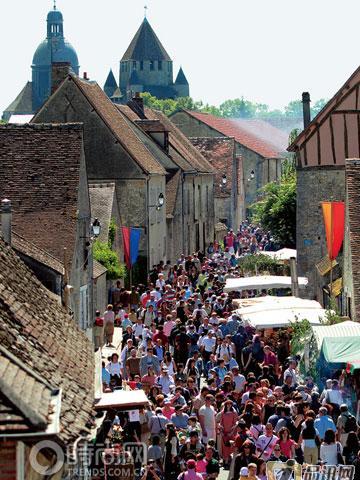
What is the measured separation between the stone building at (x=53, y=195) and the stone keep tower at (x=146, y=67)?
142 m

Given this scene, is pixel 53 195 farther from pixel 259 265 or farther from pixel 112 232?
pixel 259 265

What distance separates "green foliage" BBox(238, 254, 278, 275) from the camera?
143ft

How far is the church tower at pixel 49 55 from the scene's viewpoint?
179m

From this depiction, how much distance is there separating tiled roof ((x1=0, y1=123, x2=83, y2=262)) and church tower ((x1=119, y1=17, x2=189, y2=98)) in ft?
468

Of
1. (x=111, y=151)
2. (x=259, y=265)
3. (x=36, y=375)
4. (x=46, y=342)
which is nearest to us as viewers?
(x=36, y=375)

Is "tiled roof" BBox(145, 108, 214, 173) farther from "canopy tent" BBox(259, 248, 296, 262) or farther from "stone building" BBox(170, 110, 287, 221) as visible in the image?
"stone building" BBox(170, 110, 287, 221)

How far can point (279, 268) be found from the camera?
44.3m

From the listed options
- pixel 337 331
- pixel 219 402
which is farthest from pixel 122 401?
pixel 337 331

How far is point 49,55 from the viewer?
182 meters

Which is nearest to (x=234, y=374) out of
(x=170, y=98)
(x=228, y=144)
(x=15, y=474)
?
(x=15, y=474)

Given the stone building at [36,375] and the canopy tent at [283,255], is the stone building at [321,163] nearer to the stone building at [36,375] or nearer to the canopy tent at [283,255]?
the canopy tent at [283,255]

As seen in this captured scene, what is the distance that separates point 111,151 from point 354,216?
18689 millimetres

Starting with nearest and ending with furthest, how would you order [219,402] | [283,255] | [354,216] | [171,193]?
[219,402], [354,216], [283,255], [171,193]

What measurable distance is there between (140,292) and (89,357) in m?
22.7
